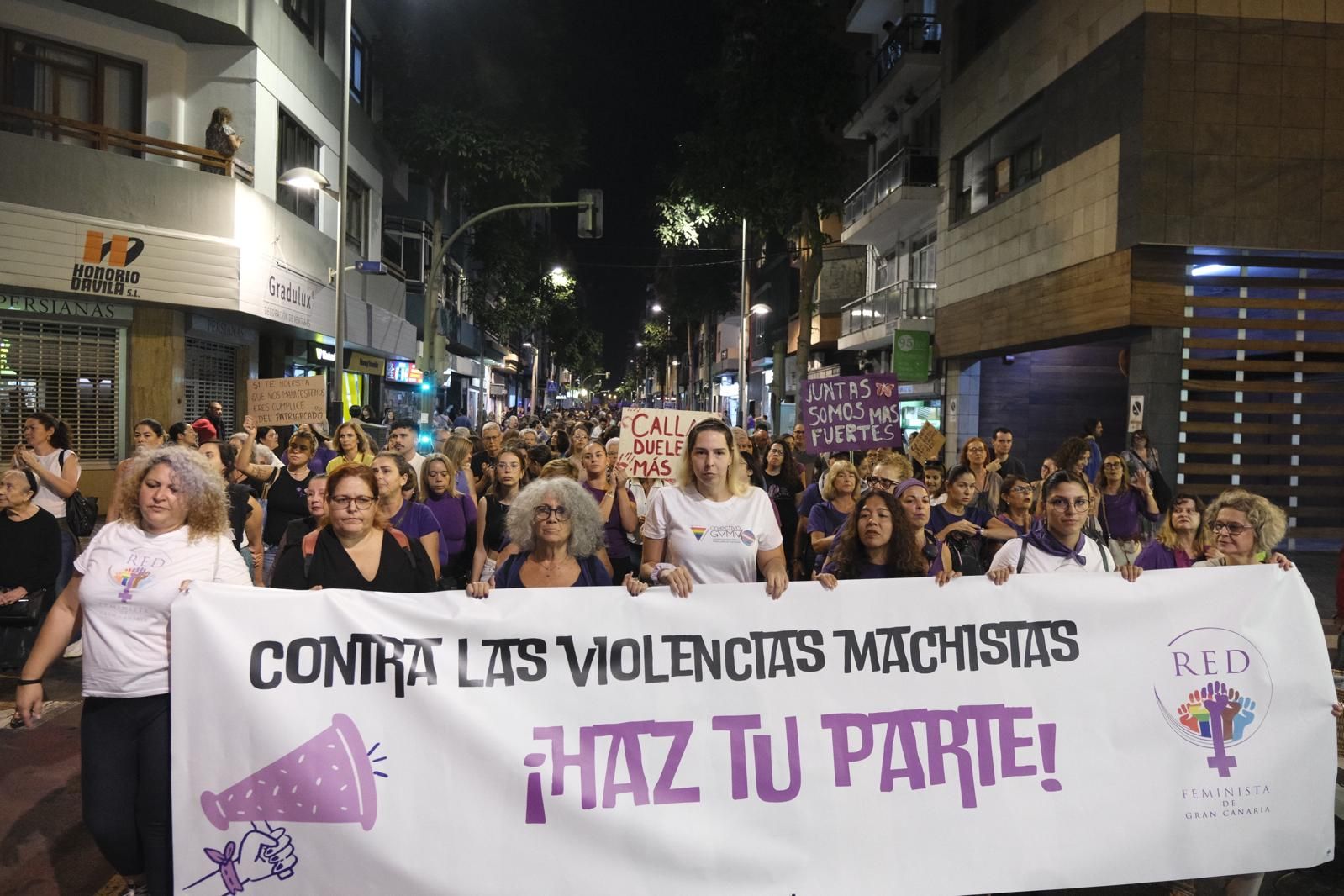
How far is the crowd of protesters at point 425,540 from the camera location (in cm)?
344

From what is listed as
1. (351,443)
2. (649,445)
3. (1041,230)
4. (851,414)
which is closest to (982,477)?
(851,414)

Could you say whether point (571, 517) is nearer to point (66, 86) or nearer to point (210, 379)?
point (66, 86)

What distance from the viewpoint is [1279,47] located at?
43.2 ft

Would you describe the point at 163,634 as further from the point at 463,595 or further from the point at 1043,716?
the point at 1043,716

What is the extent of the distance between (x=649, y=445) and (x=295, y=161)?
15.0 meters

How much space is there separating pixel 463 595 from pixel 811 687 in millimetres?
1470

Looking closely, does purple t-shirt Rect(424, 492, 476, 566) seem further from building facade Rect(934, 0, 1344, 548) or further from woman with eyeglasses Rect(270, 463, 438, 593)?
building facade Rect(934, 0, 1344, 548)

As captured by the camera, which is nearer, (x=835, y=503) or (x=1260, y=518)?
(x=1260, y=518)

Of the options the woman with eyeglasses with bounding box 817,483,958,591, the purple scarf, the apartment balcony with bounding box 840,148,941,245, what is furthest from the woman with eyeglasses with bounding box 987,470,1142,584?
the apartment balcony with bounding box 840,148,941,245

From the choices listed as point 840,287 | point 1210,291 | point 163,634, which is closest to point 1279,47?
point 1210,291

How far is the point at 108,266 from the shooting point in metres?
14.4

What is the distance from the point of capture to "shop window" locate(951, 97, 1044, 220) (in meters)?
17.3

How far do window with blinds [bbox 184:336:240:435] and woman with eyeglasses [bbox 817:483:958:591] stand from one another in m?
15.3

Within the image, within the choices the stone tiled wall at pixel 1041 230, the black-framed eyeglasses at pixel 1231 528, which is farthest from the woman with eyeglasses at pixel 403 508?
the stone tiled wall at pixel 1041 230
